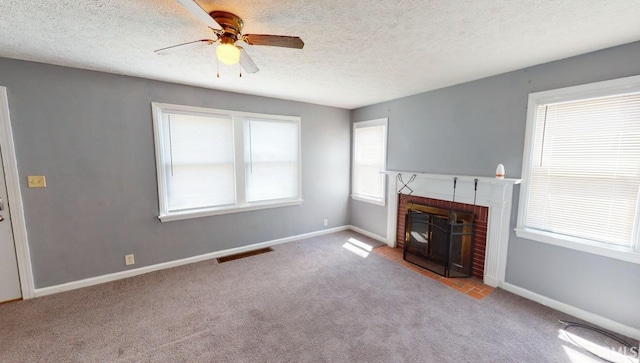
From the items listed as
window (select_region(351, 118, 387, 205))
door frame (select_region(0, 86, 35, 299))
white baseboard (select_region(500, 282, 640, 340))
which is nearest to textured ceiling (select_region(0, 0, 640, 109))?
door frame (select_region(0, 86, 35, 299))

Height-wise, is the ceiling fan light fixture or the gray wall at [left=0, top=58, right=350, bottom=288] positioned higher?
the ceiling fan light fixture

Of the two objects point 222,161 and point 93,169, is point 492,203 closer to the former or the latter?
point 222,161

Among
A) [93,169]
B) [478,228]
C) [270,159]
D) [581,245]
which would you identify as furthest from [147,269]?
[581,245]

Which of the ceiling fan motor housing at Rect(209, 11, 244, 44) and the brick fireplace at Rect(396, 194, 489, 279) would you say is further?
the brick fireplace at Rect(396, 194, 489, 279)

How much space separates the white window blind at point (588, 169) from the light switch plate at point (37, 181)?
511 centimetres

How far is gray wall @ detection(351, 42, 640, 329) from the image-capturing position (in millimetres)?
2059

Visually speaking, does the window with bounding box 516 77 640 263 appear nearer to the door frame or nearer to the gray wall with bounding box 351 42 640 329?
the gray wall with bounding box 351 42 640 329

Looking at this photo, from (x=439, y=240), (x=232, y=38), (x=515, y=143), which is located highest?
(x=232, y=38)

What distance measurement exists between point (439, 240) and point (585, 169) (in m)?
1.59

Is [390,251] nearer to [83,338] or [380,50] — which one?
[380,50]

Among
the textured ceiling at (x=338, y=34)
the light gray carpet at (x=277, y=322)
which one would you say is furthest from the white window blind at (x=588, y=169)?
the light gray carpet at (x=277, y=322)

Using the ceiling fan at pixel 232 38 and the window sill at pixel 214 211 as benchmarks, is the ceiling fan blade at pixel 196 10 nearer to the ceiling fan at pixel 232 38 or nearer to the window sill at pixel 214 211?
the ceiling fan at pixel 232 38

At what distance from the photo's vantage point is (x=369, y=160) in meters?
4.46

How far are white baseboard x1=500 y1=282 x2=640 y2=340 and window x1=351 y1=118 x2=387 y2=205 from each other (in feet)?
6.77
